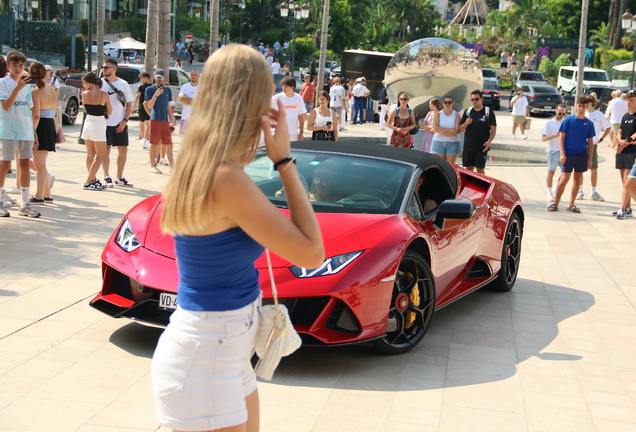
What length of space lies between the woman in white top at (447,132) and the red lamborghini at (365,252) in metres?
5.62

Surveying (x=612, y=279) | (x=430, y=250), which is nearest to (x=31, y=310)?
(x=430, y=250)

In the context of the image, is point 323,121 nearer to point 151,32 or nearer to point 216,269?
point 151,32

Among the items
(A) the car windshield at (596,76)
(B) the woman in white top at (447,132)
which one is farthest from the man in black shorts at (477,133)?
(A) the car windshield at (596,76)

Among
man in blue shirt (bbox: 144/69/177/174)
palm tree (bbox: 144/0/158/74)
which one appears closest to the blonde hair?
man in blue shirt (bbox: 144/69/177/174)

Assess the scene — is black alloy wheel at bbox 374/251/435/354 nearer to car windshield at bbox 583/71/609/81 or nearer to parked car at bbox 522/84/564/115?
parked car at bbox 522/84/564/115

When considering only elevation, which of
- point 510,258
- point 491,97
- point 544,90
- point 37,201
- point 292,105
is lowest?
point 37,201

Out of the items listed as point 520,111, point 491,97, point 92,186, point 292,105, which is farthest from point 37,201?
point 491,97

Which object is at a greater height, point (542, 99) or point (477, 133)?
point (542, 99)

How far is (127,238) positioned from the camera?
5.11m

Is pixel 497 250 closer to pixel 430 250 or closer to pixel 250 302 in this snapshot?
pixel 430 250

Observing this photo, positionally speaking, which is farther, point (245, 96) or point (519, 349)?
point (519, 349)

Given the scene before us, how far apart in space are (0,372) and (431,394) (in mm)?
2508

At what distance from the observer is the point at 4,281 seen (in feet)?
20.7

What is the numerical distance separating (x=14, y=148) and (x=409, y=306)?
229 inches
